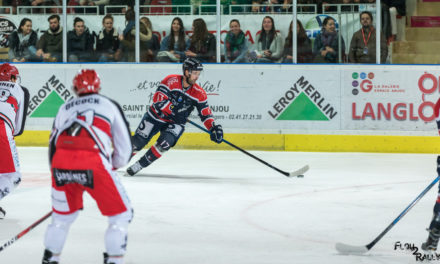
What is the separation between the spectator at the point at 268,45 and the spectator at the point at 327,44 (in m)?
0.45

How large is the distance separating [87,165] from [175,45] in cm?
685

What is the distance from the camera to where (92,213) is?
6086mm

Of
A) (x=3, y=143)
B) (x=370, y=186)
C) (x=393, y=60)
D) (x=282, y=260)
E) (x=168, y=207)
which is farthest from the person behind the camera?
(x=393, y=60)

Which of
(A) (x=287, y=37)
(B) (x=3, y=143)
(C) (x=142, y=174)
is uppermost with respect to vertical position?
(A) (x=287, y=37)

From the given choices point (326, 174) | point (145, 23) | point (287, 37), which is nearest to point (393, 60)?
point (287, 37)

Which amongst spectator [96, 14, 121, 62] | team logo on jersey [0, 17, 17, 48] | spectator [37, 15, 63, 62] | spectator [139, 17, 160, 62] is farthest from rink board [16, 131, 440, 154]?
team logo on jersey [0, 17, 17, 48]

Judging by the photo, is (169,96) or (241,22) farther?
(241,22)

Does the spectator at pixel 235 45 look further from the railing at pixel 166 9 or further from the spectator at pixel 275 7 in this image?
the railing at pixel 166 9

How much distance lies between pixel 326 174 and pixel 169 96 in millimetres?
1751

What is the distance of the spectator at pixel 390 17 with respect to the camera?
32.7 feet

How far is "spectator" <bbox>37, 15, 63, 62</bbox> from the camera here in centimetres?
1070

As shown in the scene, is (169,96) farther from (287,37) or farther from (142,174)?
(287,37)

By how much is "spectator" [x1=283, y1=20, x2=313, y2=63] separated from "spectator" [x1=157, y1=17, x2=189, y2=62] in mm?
1273

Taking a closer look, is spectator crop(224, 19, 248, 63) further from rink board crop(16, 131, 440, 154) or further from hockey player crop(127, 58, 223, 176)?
hockey player crop(127, 58, 223, 176)
